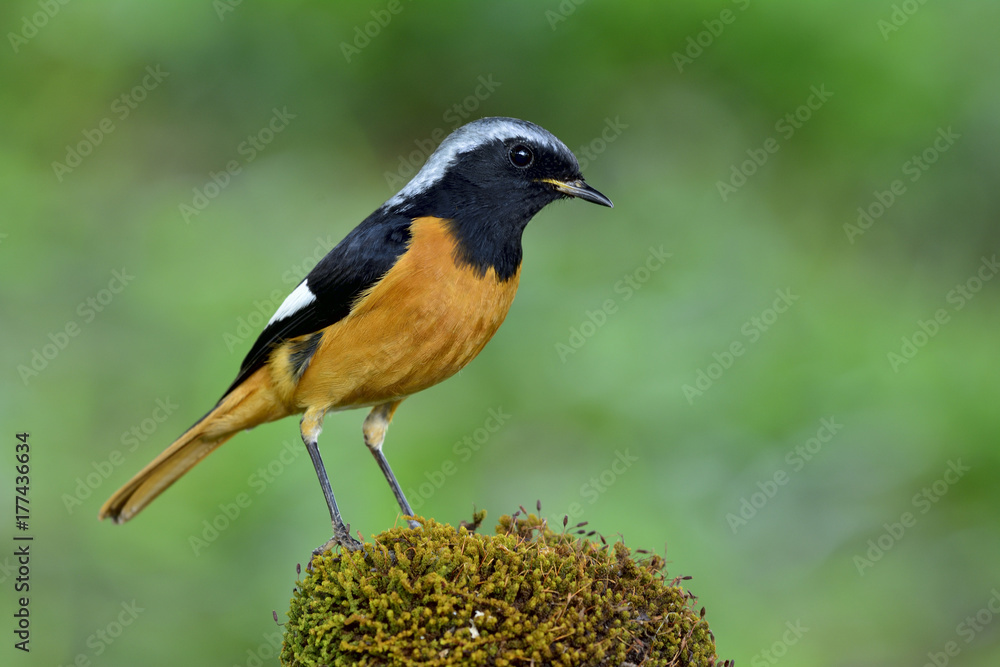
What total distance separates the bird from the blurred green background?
154cm

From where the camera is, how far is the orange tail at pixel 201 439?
4.55m

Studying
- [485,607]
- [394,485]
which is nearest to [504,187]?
[394,485]

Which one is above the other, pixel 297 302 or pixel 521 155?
pixel 521 155

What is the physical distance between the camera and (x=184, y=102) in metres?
8.50

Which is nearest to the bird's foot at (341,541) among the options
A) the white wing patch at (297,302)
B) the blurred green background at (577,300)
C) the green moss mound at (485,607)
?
the green moss mound at (485,607)

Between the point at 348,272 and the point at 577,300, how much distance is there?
126 inches

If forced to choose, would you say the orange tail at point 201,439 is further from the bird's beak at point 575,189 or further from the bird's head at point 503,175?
the bird's beak at point 575,189

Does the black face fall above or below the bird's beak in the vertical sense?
below

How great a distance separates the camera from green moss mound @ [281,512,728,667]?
9.53ft

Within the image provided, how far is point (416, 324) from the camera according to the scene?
3938 millimetres

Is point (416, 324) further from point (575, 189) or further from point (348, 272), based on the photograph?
point (575, 189)

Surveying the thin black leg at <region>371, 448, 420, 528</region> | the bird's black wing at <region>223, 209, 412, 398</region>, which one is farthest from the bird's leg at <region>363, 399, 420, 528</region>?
the bird's black wing at <region>223, 209, 412, 398</region>

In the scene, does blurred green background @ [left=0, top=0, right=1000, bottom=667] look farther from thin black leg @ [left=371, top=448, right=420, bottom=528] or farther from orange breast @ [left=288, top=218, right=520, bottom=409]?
orange breast @ [left=288, top=218, right=520, bottom=409]

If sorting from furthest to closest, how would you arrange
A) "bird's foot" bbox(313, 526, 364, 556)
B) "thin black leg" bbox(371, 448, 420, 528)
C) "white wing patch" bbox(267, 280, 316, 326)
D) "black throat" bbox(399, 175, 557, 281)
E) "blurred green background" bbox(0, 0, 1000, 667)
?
1. "blurred green background" bbox(0, 0, 1000, 667)
2. "thin black leg" bbox(371, 448, 420, 528)
3. "white wing patch" bbox(267, 280, 316, 326)
4. "black throat" bbox(399, 175, 557, 281)
5. "bird's foot" bbox(313, 526, 364, 556)
